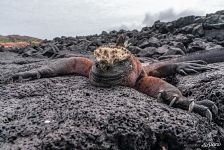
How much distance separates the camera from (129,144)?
11.9 feet

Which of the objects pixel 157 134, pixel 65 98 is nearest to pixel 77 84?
pixel 65 98

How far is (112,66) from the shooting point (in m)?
5.15

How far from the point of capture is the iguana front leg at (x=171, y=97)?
14.6ft

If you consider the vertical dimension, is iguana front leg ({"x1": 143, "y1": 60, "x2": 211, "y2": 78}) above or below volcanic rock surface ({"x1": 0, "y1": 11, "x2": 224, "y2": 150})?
below

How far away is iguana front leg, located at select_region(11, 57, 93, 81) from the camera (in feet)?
20.5

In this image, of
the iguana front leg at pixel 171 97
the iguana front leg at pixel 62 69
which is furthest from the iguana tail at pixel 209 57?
the iguana front leg at pixel 171 97

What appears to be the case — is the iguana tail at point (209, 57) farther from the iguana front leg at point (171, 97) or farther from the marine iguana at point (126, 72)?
the iguana front leg at point (171, 97)

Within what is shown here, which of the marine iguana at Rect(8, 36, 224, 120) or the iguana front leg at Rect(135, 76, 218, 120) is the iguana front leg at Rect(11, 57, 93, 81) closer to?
the marine iguana at Rect(8, 36, 224, 120)

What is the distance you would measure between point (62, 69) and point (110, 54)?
5.12ft

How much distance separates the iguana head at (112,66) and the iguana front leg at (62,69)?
963mm

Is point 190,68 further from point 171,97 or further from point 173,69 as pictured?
point 171,97

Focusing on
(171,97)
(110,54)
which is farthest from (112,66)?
(171,97)

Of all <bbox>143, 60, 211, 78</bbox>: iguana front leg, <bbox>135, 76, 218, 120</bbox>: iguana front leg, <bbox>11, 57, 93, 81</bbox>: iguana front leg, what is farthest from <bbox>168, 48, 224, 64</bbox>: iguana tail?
<bbox>135, 76, 218, 120</bbox>: iguana front leg

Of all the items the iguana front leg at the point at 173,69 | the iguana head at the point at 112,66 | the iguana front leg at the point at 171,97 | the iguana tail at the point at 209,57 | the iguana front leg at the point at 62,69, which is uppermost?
the iguana head at the point at 112,66
